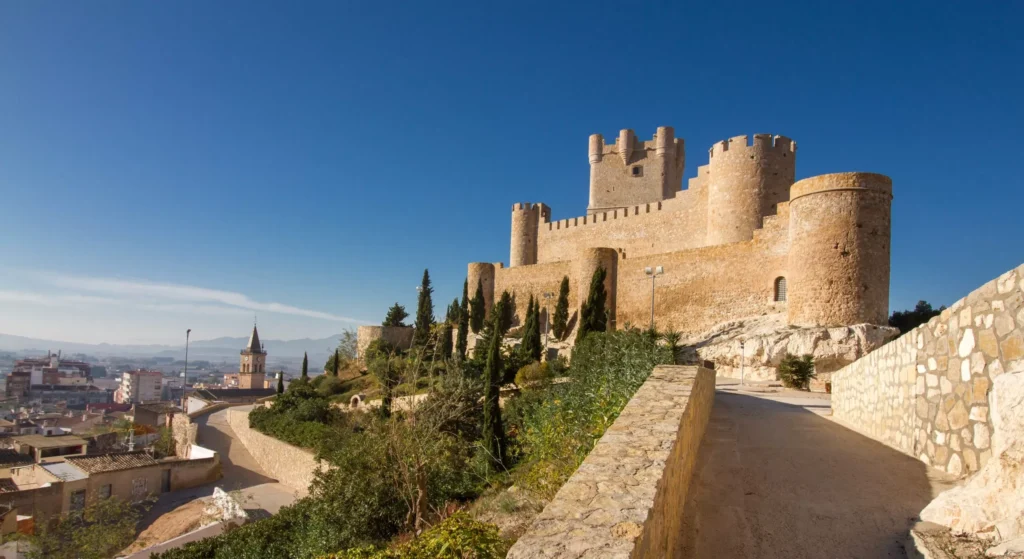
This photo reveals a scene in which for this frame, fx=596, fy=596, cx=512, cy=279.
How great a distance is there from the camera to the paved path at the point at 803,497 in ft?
12.6

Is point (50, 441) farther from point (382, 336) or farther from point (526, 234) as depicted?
point (526, 234)

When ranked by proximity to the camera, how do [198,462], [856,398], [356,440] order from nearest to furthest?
[856,398] → [356,440] → [198,462]

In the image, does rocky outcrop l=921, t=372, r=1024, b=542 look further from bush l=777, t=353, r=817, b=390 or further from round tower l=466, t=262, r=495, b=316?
round tower l=466, t=262, r=495, b=316

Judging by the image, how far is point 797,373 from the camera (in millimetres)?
17938

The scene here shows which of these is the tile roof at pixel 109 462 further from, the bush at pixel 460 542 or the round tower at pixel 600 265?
the bush at pixel 460 542

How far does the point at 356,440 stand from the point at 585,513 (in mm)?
11909

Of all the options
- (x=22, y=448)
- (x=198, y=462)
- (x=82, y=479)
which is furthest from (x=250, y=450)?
(x=22, y=448)

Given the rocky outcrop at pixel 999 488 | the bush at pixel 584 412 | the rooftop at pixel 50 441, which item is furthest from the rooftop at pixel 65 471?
the rocky outcrop at pixel 999 488

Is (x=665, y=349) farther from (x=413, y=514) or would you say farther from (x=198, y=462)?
(x=198, y=462)

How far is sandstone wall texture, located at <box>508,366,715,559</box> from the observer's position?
240 cm

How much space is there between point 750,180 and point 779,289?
604 cm

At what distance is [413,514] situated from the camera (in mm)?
11414

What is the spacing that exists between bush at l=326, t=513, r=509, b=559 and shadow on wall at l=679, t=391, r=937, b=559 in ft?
4.20

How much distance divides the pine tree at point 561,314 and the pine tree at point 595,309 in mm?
3064
